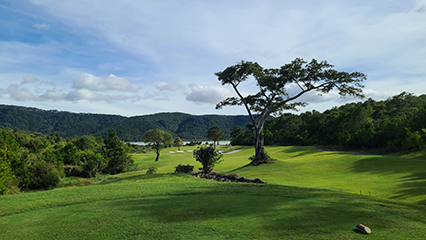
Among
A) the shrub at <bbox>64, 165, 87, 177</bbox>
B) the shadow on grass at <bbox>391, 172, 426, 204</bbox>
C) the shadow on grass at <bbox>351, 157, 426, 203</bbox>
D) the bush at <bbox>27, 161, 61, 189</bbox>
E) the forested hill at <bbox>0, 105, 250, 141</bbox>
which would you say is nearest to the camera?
the shadow on grass at <bbox>391, 172, 426, 204</bbox>

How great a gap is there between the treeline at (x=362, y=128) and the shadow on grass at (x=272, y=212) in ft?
77.1

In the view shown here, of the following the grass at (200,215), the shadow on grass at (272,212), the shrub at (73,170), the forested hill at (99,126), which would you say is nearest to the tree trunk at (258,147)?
the grass at (200,215)

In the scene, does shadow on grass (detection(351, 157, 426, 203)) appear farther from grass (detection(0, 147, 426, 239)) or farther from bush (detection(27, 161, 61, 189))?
bush (detection(27, 161, 61, 189))

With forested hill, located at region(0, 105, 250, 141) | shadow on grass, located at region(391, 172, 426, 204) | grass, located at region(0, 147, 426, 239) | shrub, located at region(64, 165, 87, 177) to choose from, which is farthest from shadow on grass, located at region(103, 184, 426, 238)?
forested hill, located at region(0, 105, 250, 141)

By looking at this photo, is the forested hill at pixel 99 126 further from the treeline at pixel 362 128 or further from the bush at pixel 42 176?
the bush at pixel 42 176

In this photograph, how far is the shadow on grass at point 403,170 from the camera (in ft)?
37.0

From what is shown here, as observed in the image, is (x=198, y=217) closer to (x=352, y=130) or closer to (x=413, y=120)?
(x=413, y=120)

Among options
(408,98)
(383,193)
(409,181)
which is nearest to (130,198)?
(383,193)

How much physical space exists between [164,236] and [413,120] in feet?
127

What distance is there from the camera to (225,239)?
182 inches

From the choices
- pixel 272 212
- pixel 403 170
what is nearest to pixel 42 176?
pixel 272 212

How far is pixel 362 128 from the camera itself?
46531 millimetres

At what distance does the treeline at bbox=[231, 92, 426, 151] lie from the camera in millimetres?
31377

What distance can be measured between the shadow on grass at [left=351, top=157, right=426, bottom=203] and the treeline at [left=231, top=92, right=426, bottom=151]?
865cm
